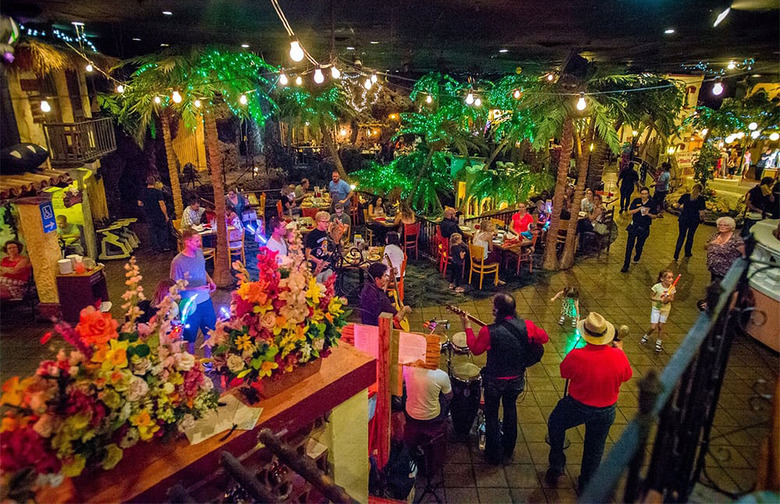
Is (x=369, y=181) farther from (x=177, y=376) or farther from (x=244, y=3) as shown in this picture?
(x=177, y=376)

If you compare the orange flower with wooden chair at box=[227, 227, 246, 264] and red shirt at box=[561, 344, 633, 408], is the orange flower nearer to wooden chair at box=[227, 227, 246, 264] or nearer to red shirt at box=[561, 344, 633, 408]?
red shirt at box=[561, 344, 633, 408]

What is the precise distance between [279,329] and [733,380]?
7.26 metres

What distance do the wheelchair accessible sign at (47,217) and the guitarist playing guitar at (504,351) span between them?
809 cm

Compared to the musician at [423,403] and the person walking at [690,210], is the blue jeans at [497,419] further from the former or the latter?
the person walking at [690,210]

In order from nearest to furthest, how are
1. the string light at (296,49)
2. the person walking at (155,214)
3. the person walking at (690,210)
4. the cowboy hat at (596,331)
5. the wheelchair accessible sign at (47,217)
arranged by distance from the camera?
1. the cowboy hat at (596,331)
2. the string light at (296,49)
3. the wheelchair accessible sign at (47,217)
4. the person walking at (690,210)
5. the person walking at (155,214)

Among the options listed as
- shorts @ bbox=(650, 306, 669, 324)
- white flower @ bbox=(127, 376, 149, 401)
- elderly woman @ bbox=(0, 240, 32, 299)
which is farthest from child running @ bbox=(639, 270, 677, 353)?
elderly woman @ bbox=(0, 240, 32, 299)

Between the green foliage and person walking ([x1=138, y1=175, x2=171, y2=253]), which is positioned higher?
the green foliage

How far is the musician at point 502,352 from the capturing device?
15.5 feet

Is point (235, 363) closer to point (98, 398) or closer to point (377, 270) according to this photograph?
point (98, 398)

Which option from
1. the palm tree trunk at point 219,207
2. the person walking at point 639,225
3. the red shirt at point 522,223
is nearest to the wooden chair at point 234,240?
the palm tree trunk at point 219,207

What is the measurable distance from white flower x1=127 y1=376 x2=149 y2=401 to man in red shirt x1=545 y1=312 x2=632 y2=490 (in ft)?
12.4

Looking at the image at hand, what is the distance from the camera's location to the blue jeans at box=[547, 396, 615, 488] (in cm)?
441

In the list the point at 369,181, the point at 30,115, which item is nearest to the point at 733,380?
the point at 369,181

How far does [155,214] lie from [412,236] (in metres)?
7.37
